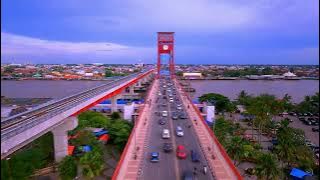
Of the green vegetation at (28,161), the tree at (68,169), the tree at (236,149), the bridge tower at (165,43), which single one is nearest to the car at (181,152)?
the tree at (236,149)

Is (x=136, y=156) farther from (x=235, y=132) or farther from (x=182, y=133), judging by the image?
(x=235, y=132)

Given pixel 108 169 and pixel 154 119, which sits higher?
pixel 154 119

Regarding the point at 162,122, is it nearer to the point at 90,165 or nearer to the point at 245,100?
the point at 90,165

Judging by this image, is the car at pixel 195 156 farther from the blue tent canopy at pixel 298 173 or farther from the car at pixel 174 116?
the car at pixel 174 116

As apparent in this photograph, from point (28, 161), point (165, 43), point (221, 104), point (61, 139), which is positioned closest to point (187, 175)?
point (28, 161)

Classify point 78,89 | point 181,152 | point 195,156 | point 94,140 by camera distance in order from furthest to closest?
point 78,89 → point 94,140 → point 181,152 → point 195,156

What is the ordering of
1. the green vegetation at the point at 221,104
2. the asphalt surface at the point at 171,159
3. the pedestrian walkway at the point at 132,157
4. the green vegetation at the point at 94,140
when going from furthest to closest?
the green vegetation at the point at 221,104, the green vegetation at the point at 94,140, the asphalt surface at the point at 171,159, the pedestrian walkway at the point at 132,157

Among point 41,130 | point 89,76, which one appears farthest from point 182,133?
point 89,76

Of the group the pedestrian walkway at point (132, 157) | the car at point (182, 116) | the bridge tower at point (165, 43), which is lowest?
the car at point (182, 116)

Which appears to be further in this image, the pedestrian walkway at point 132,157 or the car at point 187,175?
the pedestrian walkway at point 132,157
